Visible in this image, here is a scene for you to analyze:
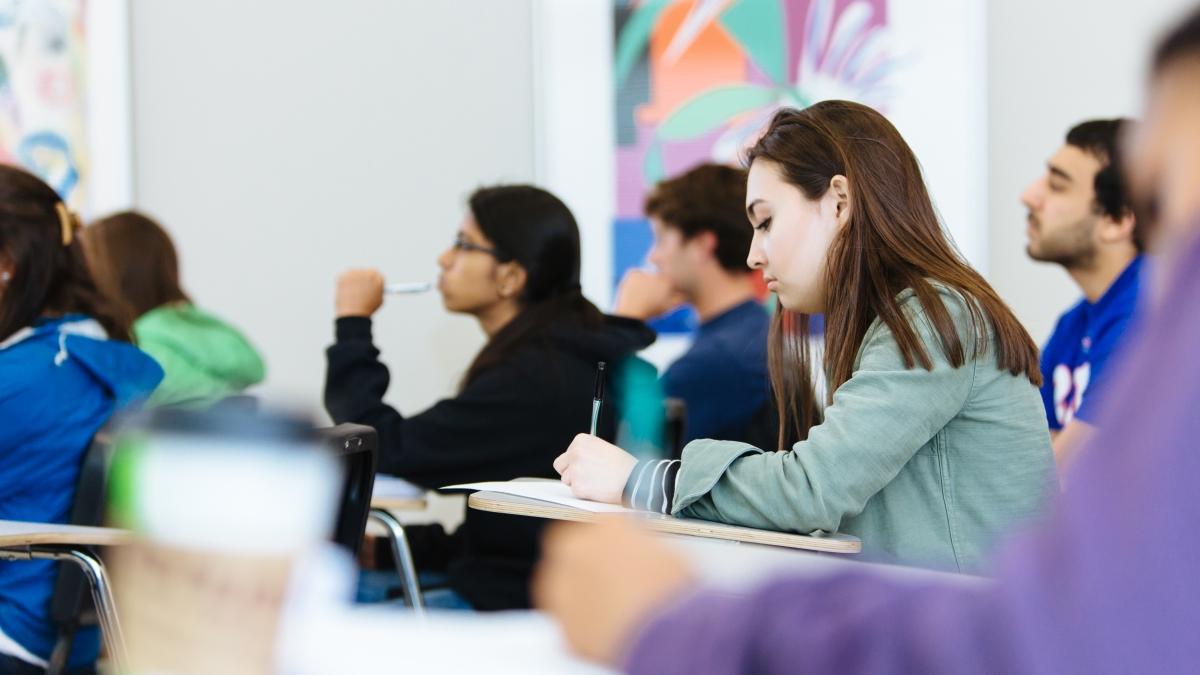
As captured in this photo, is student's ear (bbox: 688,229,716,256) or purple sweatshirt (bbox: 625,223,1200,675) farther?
student's ear (bbox: 688,229,716,256)

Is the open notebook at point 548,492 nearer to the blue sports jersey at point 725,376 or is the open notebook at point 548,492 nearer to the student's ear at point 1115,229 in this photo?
the blue sports jersey at point 725,376

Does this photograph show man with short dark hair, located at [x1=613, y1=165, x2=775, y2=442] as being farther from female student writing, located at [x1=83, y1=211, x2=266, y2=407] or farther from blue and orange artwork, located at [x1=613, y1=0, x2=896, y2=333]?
female student writing, located at [x1=83, y1=211, x2=266, y2=407]

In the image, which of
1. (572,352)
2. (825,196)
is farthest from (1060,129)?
(825,196)

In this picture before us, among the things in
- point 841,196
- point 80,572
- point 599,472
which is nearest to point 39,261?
point 80,572

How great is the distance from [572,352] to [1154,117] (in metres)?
1.92

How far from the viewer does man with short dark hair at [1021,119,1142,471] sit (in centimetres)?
259

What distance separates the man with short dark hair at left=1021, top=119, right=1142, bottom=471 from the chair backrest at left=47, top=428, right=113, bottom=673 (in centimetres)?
180

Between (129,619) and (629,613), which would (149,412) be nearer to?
(129,619)

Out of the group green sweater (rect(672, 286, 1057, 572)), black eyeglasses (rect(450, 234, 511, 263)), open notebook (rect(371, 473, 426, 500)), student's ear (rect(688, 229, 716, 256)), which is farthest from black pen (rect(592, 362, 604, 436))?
student's ear (rect(688, 229, 716, 256))

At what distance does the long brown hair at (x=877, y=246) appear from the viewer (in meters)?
1.41

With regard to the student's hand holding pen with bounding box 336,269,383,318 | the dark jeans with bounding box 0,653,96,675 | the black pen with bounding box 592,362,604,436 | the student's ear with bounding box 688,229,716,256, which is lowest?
the dark jeans with bounding box 0,653,96,675

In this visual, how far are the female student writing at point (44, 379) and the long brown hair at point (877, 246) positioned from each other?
1202 millimetres

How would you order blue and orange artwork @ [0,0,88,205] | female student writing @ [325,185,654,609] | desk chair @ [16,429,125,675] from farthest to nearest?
blue and orange artwork @ [0,0,88,205] < female student writing @ [325,185,654,609] < desk chair @ [16,429,125,675]

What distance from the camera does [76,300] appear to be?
219 cm
